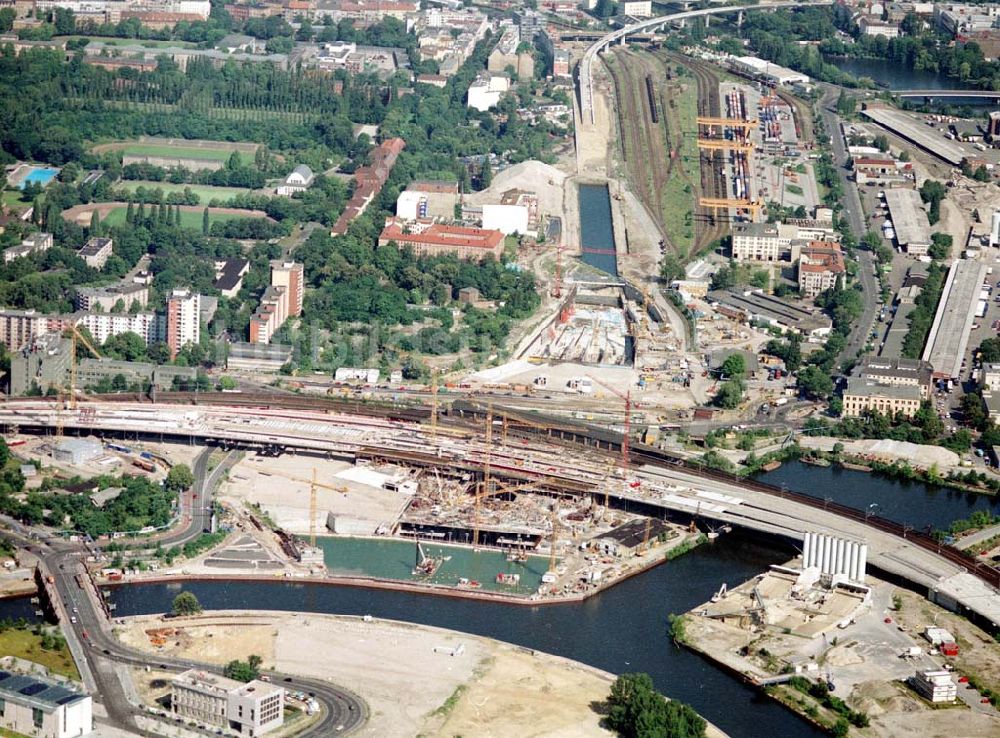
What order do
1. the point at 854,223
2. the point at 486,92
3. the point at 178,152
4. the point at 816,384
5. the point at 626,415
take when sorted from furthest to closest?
the point at 486,92
the point at 178,152
the point at 854,223
the point at 816,384
the point at 626,415

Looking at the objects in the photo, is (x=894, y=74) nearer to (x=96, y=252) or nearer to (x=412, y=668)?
(x=96, y=252)

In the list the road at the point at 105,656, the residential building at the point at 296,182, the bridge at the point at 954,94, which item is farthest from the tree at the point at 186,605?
the bridge at the point at 954,94

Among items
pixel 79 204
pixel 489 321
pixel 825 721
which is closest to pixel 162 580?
pixel 825 721

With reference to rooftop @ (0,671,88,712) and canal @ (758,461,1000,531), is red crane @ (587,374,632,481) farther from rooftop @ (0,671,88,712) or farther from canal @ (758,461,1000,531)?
rooftop @ (0,671,88,712)

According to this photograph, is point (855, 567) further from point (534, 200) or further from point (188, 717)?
point (534, 200)

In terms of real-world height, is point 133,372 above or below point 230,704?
above

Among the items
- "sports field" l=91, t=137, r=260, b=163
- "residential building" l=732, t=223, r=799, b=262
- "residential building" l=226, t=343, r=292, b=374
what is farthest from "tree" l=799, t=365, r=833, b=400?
"sports field" l=91, t=137, r=260, b=163

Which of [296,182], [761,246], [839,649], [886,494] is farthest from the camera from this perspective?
[296,182]

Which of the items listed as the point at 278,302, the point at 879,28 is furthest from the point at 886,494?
the point at 879,28
